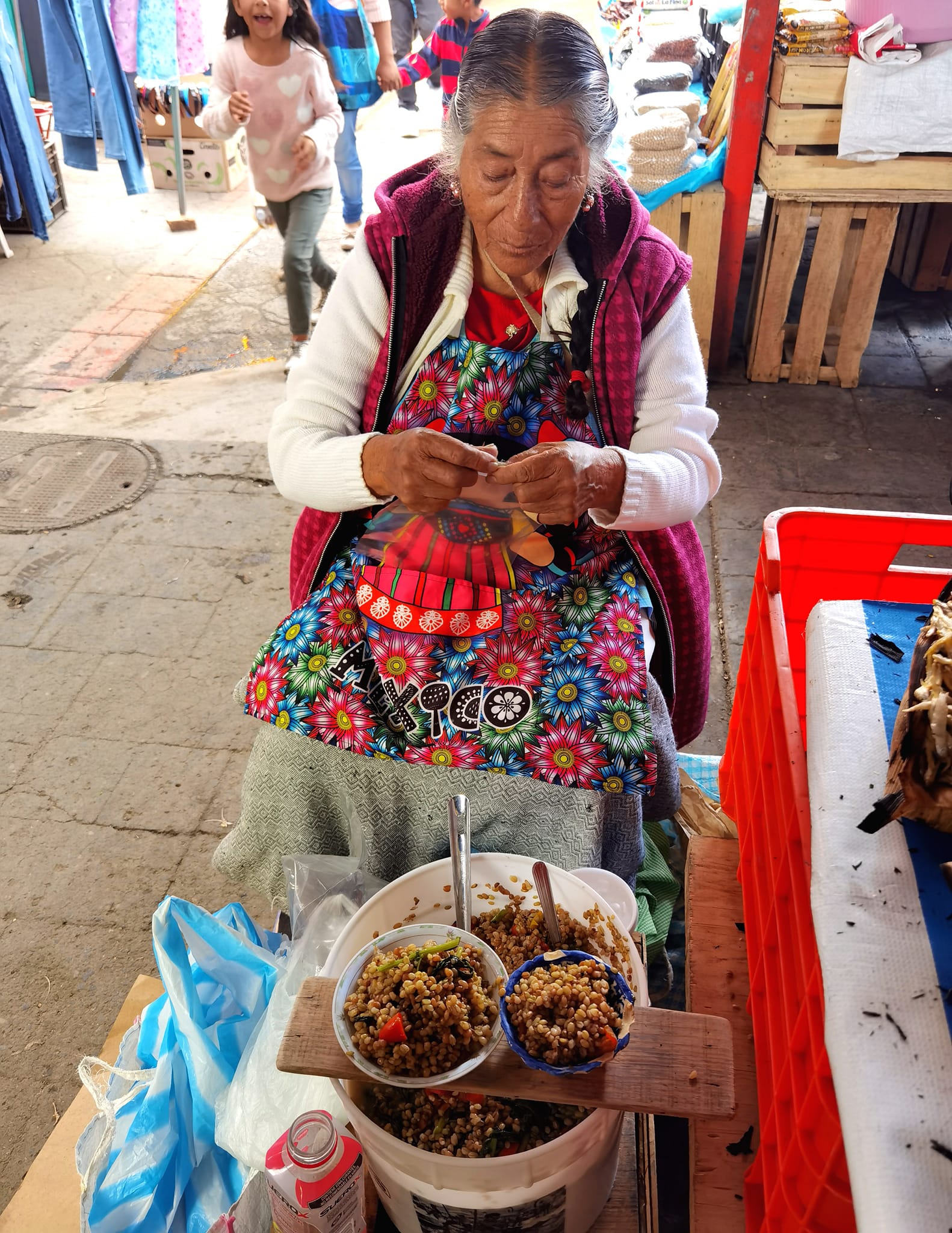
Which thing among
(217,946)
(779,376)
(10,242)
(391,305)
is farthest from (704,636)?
(10,242)

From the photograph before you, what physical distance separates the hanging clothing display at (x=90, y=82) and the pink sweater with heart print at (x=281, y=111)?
6.12 ft

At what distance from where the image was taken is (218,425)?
409cm

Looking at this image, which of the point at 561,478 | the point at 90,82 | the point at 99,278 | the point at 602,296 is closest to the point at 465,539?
the point at 561,478

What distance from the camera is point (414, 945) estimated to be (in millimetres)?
1221

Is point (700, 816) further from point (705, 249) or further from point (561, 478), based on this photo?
point (705, 249)

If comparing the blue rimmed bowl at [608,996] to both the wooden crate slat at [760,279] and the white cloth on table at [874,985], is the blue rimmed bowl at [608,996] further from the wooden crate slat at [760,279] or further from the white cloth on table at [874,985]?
the wooden crate slat at [760,279]

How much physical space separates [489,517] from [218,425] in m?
2.83

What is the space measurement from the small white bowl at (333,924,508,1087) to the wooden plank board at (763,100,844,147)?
3.55 m

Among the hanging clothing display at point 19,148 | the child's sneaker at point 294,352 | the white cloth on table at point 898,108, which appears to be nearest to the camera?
the white cloth on table at point 898,108

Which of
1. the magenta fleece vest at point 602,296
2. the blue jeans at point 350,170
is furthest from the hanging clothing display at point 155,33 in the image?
the magenta fleece vest at point 602,296

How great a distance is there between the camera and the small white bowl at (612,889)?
153 centimetres

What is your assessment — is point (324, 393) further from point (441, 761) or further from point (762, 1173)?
point (762, 1173)

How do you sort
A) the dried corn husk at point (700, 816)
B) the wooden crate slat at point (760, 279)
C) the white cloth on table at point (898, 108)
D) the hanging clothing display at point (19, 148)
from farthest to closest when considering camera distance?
the hanging clothing display at point (19, 148) → the wooden crate slat at point (760, 279) → the white cloth on table at point (898, 108) → the dried corn husk at point (700, 816)

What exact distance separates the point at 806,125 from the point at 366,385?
279cm
